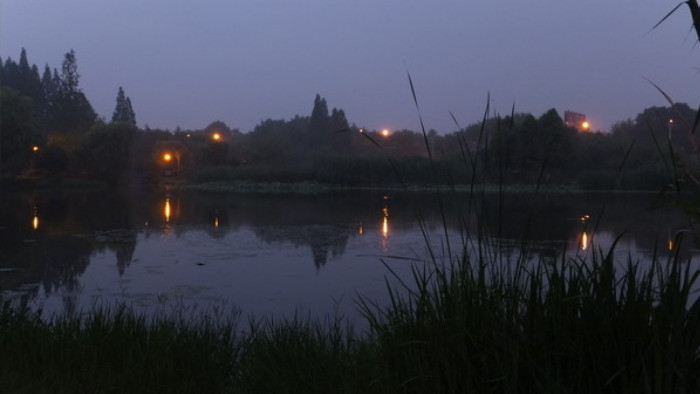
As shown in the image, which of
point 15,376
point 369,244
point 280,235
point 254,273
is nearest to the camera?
point 15,376

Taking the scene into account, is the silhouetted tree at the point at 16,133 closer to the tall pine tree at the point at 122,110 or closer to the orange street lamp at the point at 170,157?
the orange street lamp at the point at 170,157

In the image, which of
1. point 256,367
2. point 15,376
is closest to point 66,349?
point 15,376

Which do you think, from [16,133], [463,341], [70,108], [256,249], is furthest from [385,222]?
[70,108]

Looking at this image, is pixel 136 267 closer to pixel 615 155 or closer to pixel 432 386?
pixel 432 386

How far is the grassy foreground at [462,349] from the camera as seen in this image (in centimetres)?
288

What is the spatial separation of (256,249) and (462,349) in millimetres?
11066

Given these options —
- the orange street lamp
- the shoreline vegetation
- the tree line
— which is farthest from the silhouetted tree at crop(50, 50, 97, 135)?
the shoreline vegetation

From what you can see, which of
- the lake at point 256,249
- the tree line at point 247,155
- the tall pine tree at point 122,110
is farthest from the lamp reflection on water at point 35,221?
the tall pine tree at point 122,110

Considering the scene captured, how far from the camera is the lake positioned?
27.0 ft

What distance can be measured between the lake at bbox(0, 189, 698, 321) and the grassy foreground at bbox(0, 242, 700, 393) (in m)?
0.31

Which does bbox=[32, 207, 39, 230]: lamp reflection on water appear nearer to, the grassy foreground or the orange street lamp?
the grassy foreground

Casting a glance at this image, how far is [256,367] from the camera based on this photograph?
4520 millimetres

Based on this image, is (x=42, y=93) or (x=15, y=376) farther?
(x=42, y=93)

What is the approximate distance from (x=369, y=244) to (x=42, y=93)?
79.4 metres
